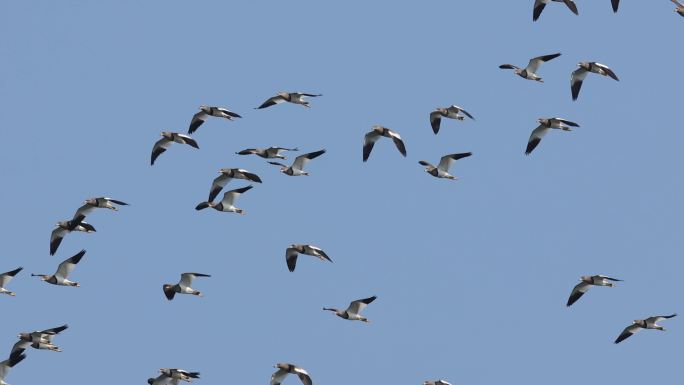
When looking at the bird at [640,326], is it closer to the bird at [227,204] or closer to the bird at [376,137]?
the bird at [376,137]

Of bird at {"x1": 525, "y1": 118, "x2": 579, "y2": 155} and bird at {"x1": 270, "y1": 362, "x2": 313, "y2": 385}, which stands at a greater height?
bird at {"x1": 525, "y1": 118, "x2": 579, "y2": 155}

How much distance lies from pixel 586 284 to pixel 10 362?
21.9 meters

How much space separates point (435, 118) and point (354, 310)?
863 centimetres

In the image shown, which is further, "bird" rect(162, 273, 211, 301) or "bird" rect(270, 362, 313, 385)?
"bird" rect(162, 273, 211, 301)

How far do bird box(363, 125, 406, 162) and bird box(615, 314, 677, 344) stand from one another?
1081cm

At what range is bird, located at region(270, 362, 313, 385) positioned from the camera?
185ft

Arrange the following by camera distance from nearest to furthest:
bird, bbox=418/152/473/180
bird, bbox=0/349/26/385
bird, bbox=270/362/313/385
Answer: bird, bbox=270/362/313/385, bird, bbox=0/349/26/385, bird, bbox=418/152/473/180

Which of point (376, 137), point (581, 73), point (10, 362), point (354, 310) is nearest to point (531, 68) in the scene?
point (581, 73)

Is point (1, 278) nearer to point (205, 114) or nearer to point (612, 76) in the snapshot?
point (205, 114)

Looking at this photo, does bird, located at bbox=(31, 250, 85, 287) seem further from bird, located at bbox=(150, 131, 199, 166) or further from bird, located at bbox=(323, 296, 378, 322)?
bird, located at bbox=(323, 296, 378, 322)

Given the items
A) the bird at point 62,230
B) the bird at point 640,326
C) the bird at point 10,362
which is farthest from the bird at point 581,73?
the bird at point 10,362

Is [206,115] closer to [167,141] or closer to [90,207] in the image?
[167,141]

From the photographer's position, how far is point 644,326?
61594 mm

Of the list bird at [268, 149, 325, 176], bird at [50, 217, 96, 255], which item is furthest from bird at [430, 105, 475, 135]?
bird at [50, 217, 96, 255]
